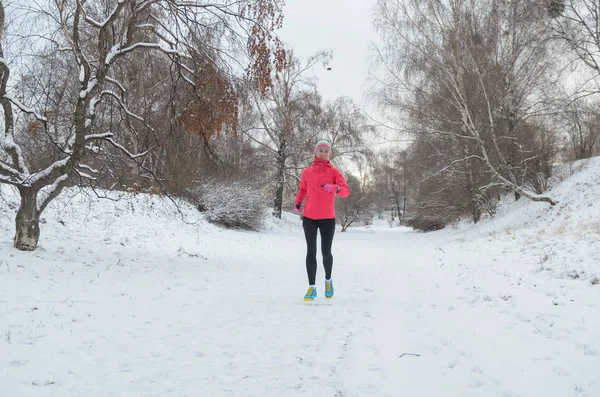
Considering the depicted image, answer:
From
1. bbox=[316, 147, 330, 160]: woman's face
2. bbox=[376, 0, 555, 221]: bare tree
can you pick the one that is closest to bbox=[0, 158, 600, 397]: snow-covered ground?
bbox=[316, 147, 330, 160]: woman's face

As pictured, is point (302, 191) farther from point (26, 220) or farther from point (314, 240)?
point (26, 220)

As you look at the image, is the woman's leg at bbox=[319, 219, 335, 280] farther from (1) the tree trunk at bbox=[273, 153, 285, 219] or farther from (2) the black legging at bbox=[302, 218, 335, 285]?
(1) the tree trunk at bbox=[273, 153, 285, 219]

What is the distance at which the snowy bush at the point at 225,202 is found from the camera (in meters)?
15.5

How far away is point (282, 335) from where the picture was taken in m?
3.27

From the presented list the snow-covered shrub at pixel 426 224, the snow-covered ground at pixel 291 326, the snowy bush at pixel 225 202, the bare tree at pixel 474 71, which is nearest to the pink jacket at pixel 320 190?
the snow-covered ground at pixel 291 326

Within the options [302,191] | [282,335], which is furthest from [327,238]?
[282,335]

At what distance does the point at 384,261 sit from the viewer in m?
9.04

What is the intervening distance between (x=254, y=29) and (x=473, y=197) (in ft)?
46.8

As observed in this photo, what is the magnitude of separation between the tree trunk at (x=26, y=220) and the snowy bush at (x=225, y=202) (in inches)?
370

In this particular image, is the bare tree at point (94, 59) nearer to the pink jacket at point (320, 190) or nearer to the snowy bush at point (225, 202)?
the pink jacket at point (320, 190)

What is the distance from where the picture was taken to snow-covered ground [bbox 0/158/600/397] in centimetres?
231

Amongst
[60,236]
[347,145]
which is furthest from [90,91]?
[347,145]

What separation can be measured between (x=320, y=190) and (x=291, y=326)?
1848 millimetres

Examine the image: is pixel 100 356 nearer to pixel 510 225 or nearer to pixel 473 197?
pixel 510 225
